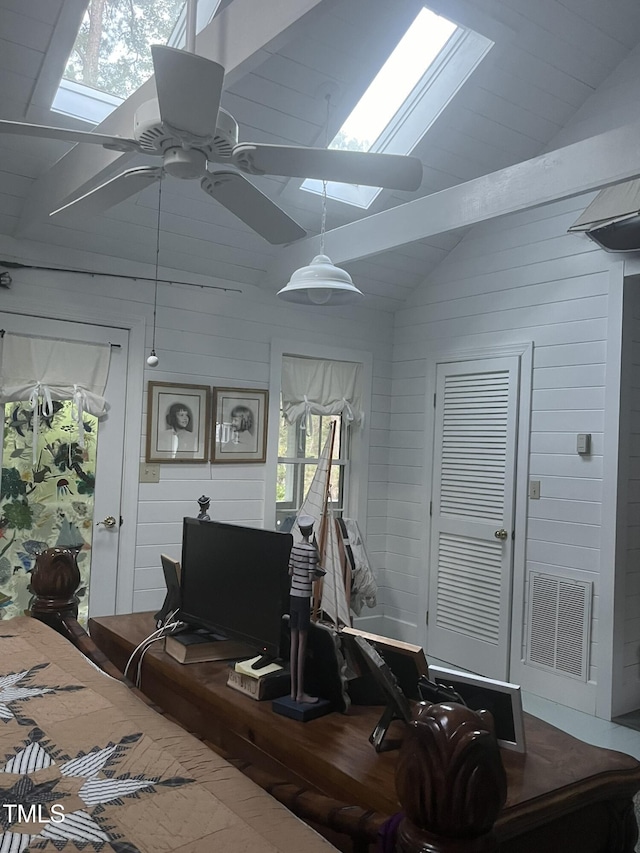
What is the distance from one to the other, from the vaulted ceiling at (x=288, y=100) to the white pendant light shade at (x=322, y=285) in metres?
0.71

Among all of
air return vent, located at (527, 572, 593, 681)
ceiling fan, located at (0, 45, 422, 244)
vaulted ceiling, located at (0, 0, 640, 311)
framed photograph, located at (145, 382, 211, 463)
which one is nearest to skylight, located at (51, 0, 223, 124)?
vaulted ceiling, located at (0, 0, 640, 311)

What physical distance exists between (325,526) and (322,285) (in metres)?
1.37

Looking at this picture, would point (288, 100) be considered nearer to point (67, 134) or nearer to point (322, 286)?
point (322, 286)

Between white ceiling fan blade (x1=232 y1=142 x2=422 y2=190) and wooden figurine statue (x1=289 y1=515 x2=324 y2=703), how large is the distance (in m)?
1.07

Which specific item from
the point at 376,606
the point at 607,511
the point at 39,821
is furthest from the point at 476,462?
the point at 39,821

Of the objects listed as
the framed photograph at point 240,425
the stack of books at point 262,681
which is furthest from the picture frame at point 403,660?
the framed photograph at point 240,425

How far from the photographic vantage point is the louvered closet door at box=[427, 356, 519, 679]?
4496 millimetres

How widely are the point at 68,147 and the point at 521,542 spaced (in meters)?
3.38

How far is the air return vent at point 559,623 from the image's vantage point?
13.1 ft

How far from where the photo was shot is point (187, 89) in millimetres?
1734

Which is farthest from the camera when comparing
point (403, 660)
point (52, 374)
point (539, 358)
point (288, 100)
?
point (539, 358)

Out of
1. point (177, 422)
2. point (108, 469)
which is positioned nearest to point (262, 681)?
point (108, 469)

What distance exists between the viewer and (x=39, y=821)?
1.11 metres

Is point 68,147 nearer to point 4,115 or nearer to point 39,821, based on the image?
point 4,115
